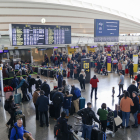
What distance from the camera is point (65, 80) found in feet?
47.4

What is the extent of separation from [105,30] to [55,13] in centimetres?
1578

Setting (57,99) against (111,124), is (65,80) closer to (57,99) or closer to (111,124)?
(57,99)

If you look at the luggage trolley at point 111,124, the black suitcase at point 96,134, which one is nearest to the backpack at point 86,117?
the black suitcase at point 96,134

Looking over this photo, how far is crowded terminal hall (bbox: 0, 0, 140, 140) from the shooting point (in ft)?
19.3

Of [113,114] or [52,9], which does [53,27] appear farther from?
[52,9]

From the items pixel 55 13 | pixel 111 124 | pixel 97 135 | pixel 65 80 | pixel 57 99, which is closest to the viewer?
pixel 97 135

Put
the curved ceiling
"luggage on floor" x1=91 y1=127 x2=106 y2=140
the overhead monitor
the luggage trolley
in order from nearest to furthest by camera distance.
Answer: "luggage on floor" x1=91 y1=127 x2=106 y2=140
the luggage trolley
the overhead monitor
the curved ceiling

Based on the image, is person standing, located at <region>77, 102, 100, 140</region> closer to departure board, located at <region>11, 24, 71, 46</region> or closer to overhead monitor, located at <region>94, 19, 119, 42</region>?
departure board, located at <region>11, 24, 71, 46</region>

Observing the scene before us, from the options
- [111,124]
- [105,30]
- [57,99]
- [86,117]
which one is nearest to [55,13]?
[105,30]

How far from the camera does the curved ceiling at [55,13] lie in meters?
24.8

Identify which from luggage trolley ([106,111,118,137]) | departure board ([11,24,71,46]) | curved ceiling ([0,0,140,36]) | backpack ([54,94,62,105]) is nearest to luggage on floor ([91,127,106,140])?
luggage trolley ([106,111,118,137])

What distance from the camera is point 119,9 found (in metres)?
33.6

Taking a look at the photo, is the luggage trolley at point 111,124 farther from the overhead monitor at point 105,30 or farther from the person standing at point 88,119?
the overhead monitor at point 105,30

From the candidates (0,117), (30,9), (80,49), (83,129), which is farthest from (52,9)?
(83,129)
